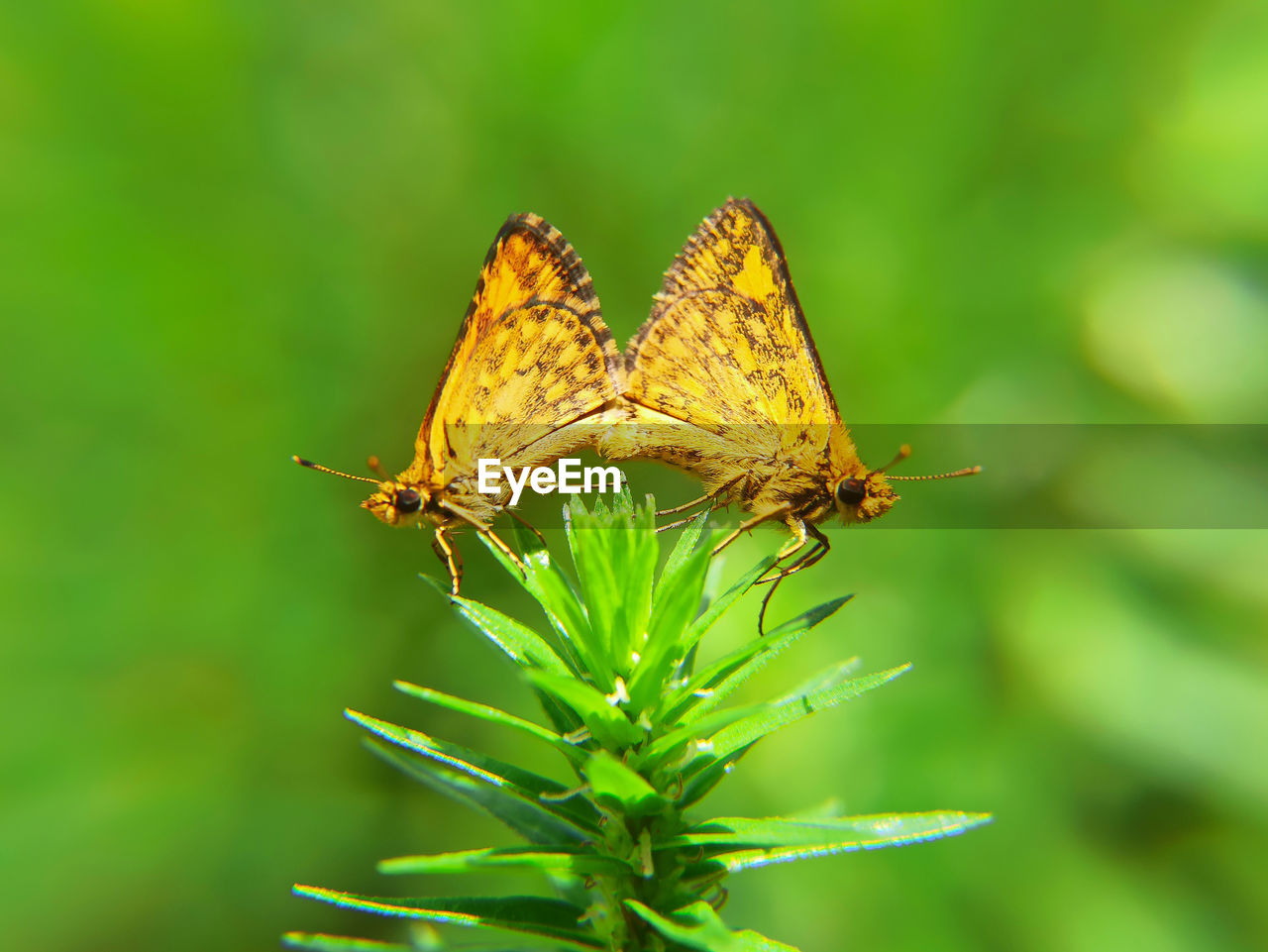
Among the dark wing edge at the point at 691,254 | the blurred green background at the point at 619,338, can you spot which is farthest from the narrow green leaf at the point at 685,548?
the blurred green background at the point at 619,338

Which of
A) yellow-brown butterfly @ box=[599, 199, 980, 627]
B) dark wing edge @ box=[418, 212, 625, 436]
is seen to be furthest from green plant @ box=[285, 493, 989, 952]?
dark wing edge @ box=[418, 212, 625, 436]

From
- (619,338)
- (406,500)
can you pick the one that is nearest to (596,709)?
(406,500)

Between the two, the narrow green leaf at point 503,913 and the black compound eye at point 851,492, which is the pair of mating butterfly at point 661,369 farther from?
the narrow green leaf at point 503,913

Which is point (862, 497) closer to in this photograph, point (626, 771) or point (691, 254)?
point (691, 254)

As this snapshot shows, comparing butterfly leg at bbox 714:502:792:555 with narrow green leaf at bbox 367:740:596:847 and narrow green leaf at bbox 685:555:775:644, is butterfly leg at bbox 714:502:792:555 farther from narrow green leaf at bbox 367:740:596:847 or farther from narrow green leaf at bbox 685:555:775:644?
narrow green leaf at bbox 367:740:596:847

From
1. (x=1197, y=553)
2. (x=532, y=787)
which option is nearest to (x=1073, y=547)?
(x=1197, y=553)

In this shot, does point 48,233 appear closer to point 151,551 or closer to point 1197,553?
point 151,551
